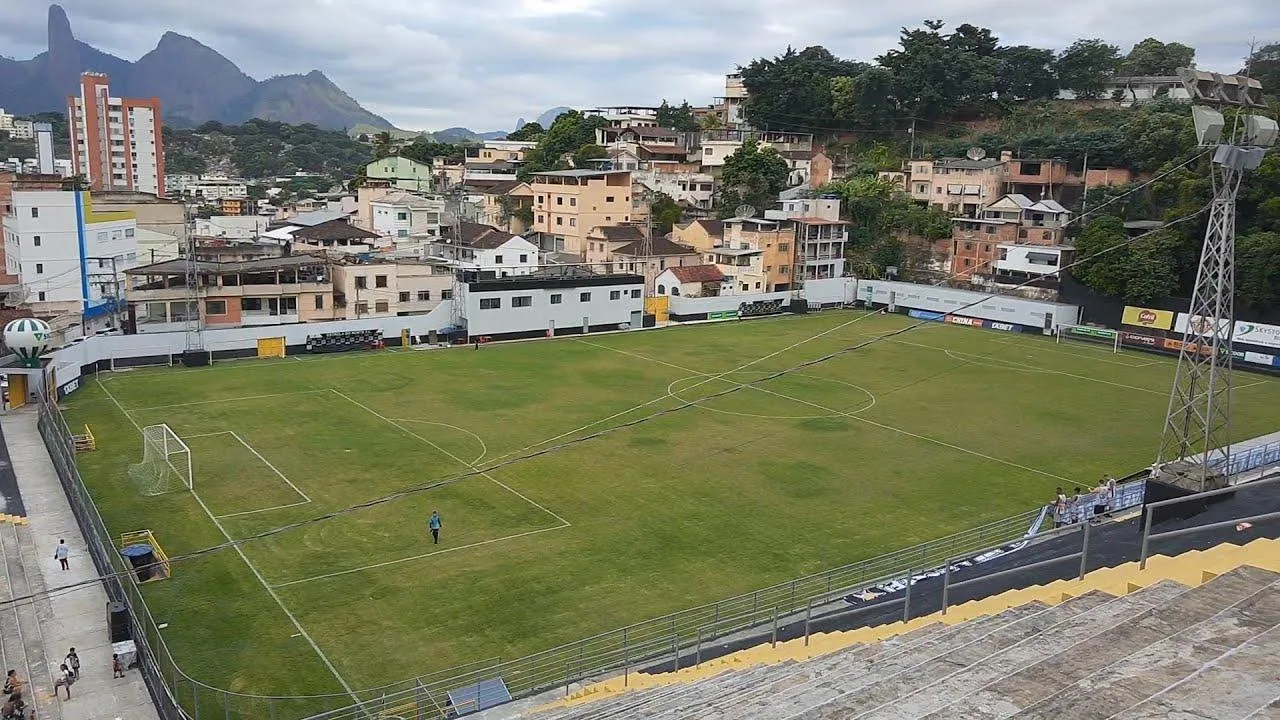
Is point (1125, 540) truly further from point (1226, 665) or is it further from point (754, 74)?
point (754, 74)

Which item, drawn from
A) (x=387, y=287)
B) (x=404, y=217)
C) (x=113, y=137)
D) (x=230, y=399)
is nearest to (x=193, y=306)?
(x=387, y=287)

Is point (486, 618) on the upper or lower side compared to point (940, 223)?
lower

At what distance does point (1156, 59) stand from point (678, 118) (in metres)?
45.3

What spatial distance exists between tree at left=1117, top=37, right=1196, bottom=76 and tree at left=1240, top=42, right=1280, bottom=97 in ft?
19.4

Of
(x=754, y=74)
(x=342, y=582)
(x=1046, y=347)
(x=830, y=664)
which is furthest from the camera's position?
(x=754, y=74)

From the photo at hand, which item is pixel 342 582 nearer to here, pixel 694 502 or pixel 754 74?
pixel 694 502

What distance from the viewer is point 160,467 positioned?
2461 cm

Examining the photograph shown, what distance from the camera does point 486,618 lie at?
1739 cm

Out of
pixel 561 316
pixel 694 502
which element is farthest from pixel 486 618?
pixel 561 316

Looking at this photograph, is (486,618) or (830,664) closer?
(830,664)

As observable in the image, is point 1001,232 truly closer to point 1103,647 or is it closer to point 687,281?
point 687,281

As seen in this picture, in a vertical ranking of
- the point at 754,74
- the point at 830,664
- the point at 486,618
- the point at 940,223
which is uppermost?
the point at 754,74

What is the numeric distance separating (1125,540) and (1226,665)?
42.1 ft

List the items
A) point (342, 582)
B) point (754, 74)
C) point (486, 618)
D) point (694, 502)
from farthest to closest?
point (754, 74)
point (694, 502)
point (342, 582)
point (486, 618)
